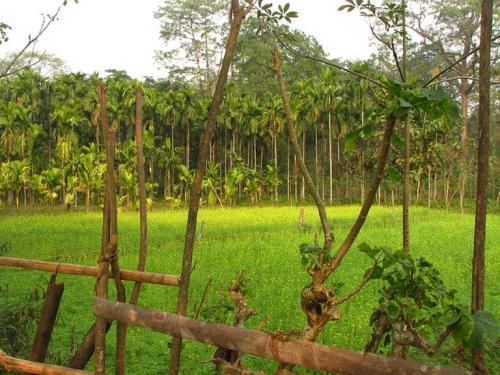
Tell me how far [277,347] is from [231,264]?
8625mm

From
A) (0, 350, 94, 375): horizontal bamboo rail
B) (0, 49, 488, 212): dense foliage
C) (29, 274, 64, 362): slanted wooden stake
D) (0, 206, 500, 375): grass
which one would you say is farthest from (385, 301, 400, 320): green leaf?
(0, 49, 488, 212): dense foliage

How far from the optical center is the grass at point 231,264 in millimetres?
5648

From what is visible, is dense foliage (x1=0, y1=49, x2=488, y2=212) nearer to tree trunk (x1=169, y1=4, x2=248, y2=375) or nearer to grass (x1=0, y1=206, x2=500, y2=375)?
grass (x1=0, y1=206, x2=500, y2=375)

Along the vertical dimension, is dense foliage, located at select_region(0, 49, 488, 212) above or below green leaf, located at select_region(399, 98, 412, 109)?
above

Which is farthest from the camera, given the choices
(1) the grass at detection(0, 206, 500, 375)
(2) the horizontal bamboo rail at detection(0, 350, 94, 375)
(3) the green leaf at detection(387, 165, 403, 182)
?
(1) the grass at detection(0, 206, 500, 375)

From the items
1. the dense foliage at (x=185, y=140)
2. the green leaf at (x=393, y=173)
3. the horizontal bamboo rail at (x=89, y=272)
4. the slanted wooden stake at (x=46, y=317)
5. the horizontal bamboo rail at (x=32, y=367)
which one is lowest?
the horizontal bamboo rail at (x=32, y=367)

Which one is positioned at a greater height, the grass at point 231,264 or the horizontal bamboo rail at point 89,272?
the horizontal bamboo rail at point 89,272

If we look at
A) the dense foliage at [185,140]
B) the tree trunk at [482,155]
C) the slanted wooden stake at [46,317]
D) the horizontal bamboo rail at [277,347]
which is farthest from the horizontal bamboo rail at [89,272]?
the dense foliage at [185,140]

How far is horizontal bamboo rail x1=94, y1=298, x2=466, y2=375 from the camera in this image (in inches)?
67.9

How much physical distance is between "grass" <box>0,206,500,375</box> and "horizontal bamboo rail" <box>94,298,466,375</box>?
179 millimetres

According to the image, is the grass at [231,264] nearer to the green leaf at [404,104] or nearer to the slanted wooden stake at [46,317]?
the slanted wooden stake at [46,317]

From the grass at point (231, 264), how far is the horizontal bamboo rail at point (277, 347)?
18 cm

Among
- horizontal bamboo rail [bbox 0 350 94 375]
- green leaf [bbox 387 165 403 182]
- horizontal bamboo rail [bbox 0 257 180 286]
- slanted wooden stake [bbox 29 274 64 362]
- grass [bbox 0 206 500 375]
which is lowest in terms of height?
grass [bbox 0 206 500 375]

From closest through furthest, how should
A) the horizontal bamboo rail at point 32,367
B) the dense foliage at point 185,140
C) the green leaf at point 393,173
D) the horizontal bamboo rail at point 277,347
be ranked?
the horizontal bamboo rail at point 277,347
the green leaf at point 393,173
the horizontal bamboo rail at point 32,367
the dense foliage at point 185,140
